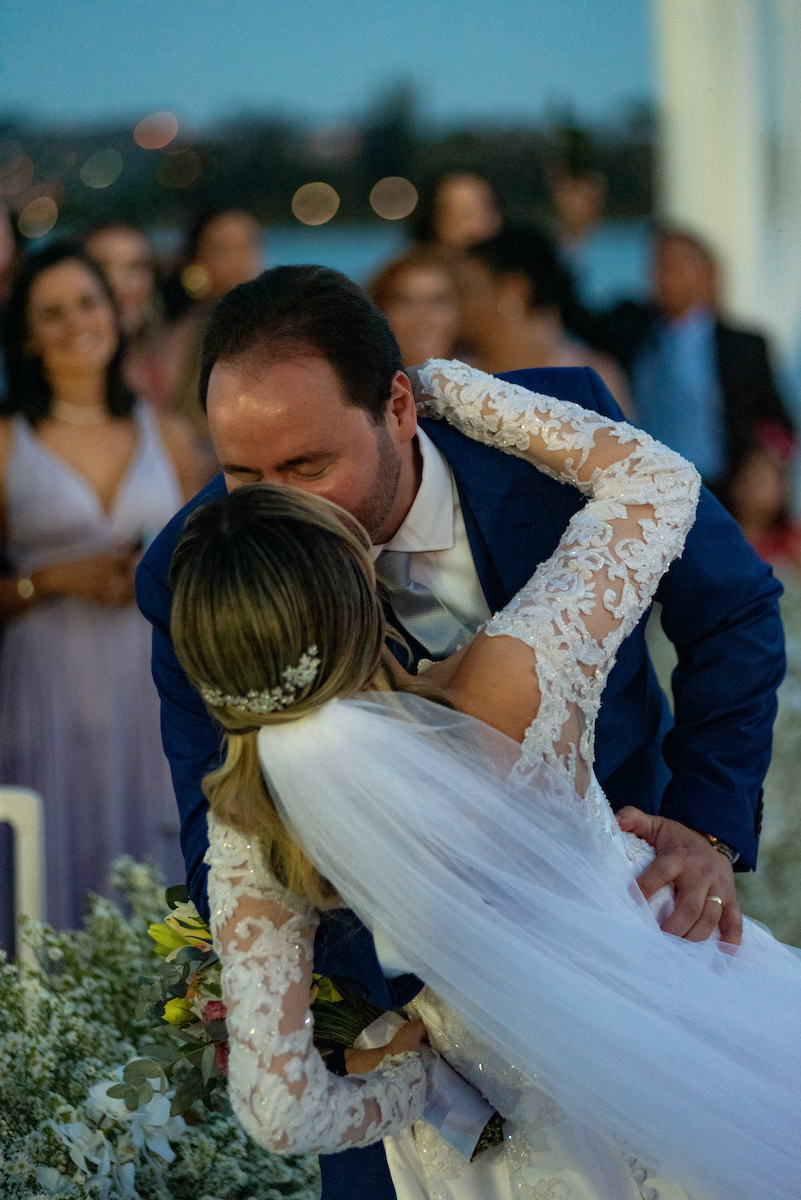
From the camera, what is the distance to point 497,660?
1558mm

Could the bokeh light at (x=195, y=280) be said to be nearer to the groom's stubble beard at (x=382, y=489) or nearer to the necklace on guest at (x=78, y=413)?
the necklace on guest at (x=78, y=413)

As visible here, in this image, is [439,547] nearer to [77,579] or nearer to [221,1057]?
[221,1057]

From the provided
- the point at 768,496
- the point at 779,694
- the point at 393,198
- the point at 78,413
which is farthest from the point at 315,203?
the point at 779,694

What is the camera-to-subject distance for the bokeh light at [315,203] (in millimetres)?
4859

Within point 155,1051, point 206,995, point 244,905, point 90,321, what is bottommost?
point 155,1051

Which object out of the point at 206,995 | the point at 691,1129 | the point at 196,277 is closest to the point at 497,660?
the point at 691,1129

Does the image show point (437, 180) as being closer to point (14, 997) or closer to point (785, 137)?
point (785, 137)

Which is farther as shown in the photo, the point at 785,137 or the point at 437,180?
the point at 785,137

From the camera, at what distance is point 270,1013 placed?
1.47 m

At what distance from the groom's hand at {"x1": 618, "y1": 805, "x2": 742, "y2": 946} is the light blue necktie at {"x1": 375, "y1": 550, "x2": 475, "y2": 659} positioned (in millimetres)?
416

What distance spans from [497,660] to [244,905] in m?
0.46

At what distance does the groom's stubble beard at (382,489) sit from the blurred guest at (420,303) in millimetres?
2444

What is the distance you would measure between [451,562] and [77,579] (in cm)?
224

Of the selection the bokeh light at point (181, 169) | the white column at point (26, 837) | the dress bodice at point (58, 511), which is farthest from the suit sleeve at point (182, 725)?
the bokeh light at point (181, 169)
